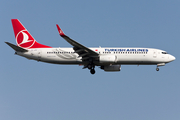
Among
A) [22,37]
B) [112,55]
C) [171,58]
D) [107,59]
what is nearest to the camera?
[107,59]

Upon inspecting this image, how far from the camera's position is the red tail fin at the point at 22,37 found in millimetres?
53375

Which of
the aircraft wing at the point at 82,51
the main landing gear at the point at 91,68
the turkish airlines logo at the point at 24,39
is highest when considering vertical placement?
the turkish airlines logo at the point at 24,39

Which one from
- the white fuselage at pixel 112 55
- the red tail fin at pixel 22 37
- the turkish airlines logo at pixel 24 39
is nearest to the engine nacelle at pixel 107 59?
the white fuselage at pixel 112 55

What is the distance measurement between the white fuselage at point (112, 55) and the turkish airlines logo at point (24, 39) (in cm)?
254

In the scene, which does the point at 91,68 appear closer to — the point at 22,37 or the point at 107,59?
the point at 107,59

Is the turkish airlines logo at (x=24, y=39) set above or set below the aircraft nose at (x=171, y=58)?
above

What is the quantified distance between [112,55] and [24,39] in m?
15.4

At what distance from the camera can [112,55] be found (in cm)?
4925

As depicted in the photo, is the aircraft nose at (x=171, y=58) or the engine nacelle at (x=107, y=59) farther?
the aircraft nose at (x=171, y=58)

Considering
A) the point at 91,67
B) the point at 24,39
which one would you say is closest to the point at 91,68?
the point at 91,67

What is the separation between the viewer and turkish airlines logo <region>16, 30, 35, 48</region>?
2106 inches

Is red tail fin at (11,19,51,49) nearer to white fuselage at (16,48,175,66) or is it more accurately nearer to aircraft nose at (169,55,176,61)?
white fuselage at (16,48,175,66)

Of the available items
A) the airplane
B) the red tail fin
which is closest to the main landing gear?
the airplane

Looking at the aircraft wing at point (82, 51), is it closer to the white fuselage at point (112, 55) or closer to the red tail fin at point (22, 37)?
the white fuselage at point (112, 55)
